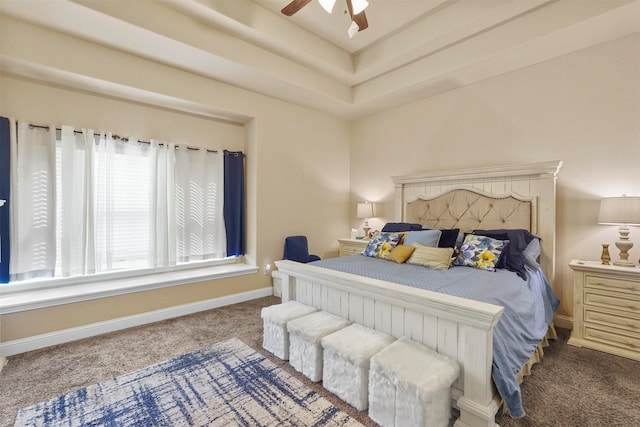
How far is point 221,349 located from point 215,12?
117 inches

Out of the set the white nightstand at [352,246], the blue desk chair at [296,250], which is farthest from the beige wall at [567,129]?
the blue desk chair at [296,250]

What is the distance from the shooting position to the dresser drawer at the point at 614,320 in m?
2.22

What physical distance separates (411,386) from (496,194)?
2.61m

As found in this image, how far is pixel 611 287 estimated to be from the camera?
2.32 meters

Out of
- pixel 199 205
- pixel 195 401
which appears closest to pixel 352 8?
pixel 199 205

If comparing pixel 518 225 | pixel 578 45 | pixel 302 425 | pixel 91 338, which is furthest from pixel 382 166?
pixel 91 338

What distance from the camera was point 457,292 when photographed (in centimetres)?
182

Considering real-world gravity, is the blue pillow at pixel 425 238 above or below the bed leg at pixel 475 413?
above

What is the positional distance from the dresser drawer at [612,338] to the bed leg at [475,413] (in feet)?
5.36

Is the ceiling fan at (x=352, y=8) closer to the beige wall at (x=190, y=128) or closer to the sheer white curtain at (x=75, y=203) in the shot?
the beige wall at (x=190, y=128)

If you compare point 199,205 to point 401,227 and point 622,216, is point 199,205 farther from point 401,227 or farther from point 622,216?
point 622,216

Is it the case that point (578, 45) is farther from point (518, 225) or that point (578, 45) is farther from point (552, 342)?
point (552, 342)

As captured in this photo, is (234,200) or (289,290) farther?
(234,200)

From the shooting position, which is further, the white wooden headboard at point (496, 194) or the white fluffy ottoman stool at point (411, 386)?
the white wooden headboard at point (496, 194)
